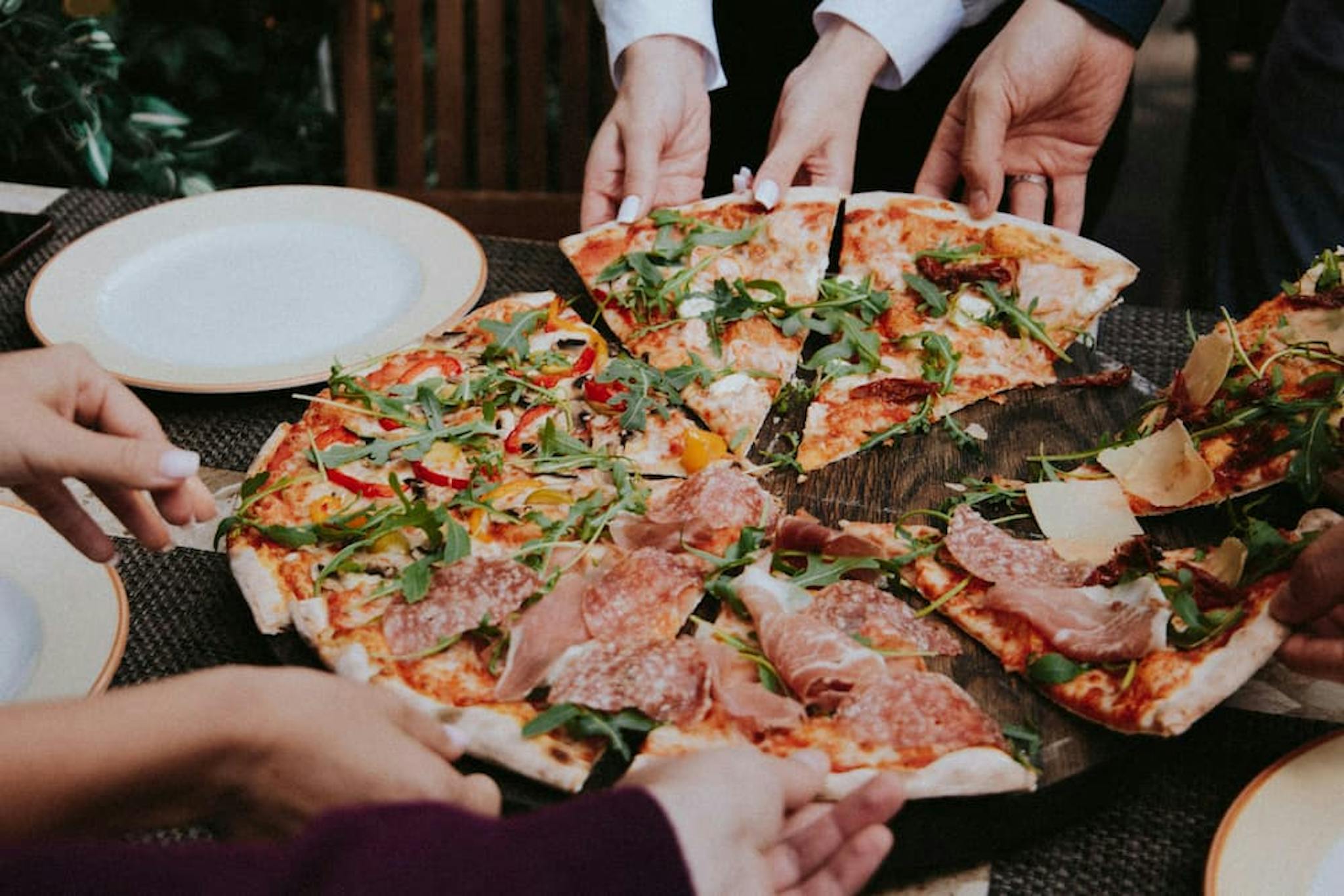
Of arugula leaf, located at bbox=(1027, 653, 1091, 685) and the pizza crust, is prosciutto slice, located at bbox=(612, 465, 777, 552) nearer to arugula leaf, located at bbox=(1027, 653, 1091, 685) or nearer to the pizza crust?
arugula leaf, located at bbox=(1027, 653, 1091, 685)

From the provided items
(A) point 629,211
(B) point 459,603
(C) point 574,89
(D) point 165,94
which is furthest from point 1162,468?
(D) point 165,94

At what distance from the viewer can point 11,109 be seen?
11.0ft

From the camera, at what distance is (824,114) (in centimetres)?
284

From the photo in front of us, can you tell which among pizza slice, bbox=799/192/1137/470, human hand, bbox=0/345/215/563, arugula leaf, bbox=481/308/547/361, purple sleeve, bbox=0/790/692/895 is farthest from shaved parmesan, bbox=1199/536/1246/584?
human hand, bbox=0/345/215/563

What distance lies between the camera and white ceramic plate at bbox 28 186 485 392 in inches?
93.8

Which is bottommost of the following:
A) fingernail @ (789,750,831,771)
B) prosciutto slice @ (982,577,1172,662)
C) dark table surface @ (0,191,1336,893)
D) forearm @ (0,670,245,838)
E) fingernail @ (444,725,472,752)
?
dark table surface @ (0,191,1336,893)

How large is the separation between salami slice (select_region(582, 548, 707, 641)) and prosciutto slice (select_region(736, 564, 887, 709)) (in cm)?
15

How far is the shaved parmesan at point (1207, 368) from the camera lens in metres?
2.11

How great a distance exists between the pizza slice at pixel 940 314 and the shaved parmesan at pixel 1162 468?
312mm

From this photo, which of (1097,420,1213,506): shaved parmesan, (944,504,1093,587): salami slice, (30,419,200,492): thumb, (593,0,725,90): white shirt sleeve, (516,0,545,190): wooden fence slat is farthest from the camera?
(516,0,545,190): wooden fence slat

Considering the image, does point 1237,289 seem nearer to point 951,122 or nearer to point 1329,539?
point 951,122

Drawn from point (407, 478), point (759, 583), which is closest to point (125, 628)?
point (407, 478)

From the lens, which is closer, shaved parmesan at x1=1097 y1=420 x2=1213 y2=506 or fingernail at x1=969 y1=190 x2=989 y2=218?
shaved parmesan at x1=1097 y1=420 x2=1213 y2=506

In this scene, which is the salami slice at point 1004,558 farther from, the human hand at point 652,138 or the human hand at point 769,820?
the human hand at point 652,138
